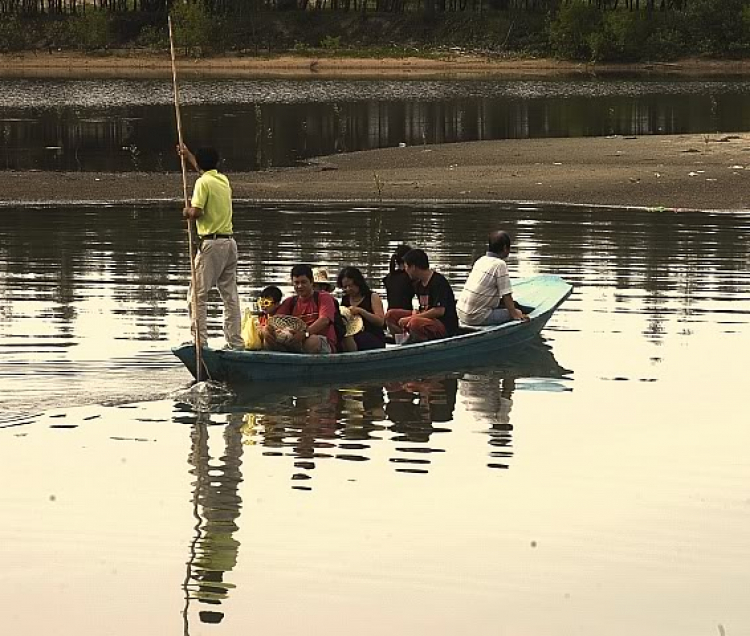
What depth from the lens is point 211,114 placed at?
174 feet

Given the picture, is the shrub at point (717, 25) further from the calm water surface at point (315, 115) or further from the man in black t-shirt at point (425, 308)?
the man in black t-shirt at point (425, 308)

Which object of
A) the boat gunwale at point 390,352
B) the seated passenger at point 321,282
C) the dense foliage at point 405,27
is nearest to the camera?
the boat gunwale at point 390,352

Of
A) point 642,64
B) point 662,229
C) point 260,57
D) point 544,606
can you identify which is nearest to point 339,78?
point 260,57

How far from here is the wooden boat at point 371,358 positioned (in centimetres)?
1390

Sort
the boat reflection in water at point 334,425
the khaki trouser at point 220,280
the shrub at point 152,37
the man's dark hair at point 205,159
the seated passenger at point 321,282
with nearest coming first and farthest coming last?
the boat reflection in water at point 334,425 < the man's dark hair at point 205,159 < the khaki trouser at point 220,280 < the seated passenger at point 321,282 < the shrub at point 152,37

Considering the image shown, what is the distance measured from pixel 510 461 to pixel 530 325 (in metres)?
4.13

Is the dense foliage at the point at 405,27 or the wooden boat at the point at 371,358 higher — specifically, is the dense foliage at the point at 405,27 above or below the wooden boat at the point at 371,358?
above

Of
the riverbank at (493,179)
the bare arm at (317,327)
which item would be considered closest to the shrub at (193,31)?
the riverbank at (493,179)

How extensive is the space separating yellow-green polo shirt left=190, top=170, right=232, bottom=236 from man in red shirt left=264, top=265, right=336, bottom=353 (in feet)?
2.46

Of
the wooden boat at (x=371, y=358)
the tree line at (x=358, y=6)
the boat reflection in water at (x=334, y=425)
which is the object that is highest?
the tree line at (x=358, y=6)

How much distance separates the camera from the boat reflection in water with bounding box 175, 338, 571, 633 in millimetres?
11172

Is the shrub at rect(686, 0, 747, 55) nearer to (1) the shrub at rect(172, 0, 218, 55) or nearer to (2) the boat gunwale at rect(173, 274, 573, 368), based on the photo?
(1) the shrub at rect(172, 0, 218, 55)

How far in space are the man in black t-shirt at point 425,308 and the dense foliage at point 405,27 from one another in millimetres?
66764

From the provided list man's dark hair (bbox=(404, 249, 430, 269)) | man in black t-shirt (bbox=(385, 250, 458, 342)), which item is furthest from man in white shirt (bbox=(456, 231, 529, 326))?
man's dark hair (bbox=(404, 249, 430, 269))
